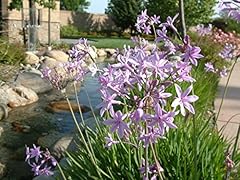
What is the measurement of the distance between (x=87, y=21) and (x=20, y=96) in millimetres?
38987

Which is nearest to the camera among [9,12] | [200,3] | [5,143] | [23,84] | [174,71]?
[174,71]

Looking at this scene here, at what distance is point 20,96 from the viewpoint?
1132 cm

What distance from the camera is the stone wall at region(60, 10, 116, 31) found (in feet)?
158

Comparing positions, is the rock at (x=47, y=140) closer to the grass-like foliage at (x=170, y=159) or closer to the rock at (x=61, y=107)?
the rock at (x=61, y=107)

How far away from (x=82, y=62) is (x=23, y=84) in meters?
9.98

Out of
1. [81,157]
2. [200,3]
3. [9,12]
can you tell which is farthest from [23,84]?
[200,3]

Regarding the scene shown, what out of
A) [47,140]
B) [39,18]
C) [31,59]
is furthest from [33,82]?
[39,18]

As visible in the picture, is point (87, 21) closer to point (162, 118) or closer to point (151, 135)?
point (151, 135)

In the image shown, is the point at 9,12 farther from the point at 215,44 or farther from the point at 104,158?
the point at 104,158

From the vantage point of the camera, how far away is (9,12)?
92.8 feet

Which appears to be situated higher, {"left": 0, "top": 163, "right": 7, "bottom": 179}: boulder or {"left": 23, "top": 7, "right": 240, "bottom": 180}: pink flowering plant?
{"left": 23, "top": 7, "right": 240, "bottom": 180}: pink flowering plant

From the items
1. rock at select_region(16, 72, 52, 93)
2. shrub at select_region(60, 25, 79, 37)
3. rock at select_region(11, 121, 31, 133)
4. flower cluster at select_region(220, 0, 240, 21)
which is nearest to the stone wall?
shrub at select_region(60, 25, 79, 37)

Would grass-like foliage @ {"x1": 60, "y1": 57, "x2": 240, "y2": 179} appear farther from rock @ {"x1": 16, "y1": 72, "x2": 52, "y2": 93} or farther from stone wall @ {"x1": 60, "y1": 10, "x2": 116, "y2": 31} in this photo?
stone wall @ {"x1": 60, "y1": 10, "x2": 116, "y2": 31}

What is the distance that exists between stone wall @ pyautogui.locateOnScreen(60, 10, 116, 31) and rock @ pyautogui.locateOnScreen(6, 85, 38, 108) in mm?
36526
